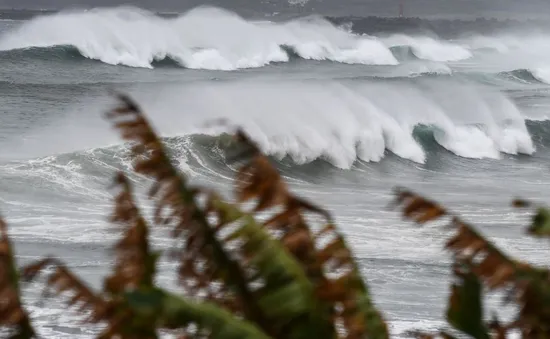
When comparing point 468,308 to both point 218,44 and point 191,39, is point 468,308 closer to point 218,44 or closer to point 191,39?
point 218,44

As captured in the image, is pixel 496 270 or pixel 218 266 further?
pixel 496 270

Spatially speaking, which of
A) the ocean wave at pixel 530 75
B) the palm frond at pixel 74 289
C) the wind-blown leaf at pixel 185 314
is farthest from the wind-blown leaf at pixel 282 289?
the ocean wave at pixel 530 75

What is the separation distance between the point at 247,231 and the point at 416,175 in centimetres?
2051

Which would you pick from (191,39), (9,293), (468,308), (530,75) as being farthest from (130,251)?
(191,39)

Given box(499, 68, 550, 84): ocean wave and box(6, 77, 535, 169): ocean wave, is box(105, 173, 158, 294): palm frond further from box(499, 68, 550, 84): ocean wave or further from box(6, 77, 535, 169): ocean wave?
box(499, 68, 550, 84): ocean wave

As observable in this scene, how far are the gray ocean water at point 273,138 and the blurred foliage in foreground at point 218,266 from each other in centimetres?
52

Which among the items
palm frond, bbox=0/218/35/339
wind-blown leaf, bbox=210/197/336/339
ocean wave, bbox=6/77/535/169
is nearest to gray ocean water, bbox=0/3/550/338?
ocean wave, bbox=6/77/535/169

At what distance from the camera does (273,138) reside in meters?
24.1

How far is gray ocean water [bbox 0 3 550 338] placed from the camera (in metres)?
12.6

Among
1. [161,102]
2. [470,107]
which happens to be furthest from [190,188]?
[470,107]

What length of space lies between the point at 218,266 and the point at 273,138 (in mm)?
21410

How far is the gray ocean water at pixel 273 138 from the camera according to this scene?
1255 centimetres

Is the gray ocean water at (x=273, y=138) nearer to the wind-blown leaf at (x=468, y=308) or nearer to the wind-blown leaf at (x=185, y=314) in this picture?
the wind-blown leaf at (x=468, y=308)

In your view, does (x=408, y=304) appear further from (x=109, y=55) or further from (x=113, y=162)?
(x=109, y=55)
